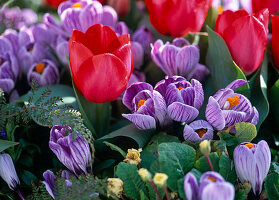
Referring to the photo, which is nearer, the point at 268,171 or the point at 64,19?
the point at 268,171

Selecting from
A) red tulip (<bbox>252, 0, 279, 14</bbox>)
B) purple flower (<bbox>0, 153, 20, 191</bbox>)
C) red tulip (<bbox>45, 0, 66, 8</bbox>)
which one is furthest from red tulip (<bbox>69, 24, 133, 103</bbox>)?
red tulip (<bbox>45, 0, 66, 8</bbox>)

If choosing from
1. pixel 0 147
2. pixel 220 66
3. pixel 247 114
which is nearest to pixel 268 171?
pixel 247 114

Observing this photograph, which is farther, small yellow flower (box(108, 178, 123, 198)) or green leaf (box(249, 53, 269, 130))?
green leaf (box(249, 53, 269, 130))

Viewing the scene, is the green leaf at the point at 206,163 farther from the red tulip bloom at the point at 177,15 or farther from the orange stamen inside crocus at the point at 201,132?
Answer: the red tulip bloom at the point at 177,15

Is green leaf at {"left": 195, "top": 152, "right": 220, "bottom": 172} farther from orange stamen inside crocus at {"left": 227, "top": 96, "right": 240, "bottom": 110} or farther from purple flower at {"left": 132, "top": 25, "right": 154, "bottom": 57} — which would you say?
purple flower at {"left": 132, "top": 25, "right": 154, "bottom": 57}

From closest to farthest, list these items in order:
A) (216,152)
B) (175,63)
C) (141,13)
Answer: (216,152)
(175,63)
(141,13)

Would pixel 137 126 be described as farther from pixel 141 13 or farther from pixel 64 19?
pixel 141 13

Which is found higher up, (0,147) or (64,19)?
(64,19)
